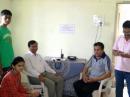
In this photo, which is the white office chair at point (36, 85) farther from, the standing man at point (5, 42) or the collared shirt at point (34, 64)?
the standing man at point (5, 42)

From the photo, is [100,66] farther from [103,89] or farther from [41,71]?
[41,71]

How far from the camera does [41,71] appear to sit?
13.6ft

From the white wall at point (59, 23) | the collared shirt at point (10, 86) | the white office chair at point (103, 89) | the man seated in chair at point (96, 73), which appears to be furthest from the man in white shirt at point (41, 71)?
the white wall at point (59, 23)

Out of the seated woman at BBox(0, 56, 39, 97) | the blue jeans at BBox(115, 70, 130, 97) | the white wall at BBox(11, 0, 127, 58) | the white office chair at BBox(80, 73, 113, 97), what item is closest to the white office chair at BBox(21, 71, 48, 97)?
the seated woman at BBox(0, 56, 39, 97)

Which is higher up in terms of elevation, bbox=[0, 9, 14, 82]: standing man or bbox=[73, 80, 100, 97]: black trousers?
bbox=[0, 9, 14, 82]: standing man

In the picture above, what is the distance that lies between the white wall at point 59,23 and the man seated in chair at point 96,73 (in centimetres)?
115

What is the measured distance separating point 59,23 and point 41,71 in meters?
1.37

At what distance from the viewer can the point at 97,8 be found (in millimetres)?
4992

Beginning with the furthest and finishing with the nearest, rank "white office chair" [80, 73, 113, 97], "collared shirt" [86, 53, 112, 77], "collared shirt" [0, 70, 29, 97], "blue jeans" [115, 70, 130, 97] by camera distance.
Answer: "collared shirt" [86, 53, 112, 77] < "white office chair" [80, 73, 113, 97] < "blue jeans" [115, 70, 130, 97] < "collared shirt" [0, 70, 29, 97]

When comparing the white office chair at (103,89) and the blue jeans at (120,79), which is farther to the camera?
the white office chair at (103,89)

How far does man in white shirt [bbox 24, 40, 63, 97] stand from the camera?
3977 mm

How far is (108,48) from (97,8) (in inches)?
32.9

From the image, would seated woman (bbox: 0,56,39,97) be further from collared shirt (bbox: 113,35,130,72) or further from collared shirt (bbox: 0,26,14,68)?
collared shirt (bbox: 113,35,130,72)

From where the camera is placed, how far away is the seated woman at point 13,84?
9.87 feet
